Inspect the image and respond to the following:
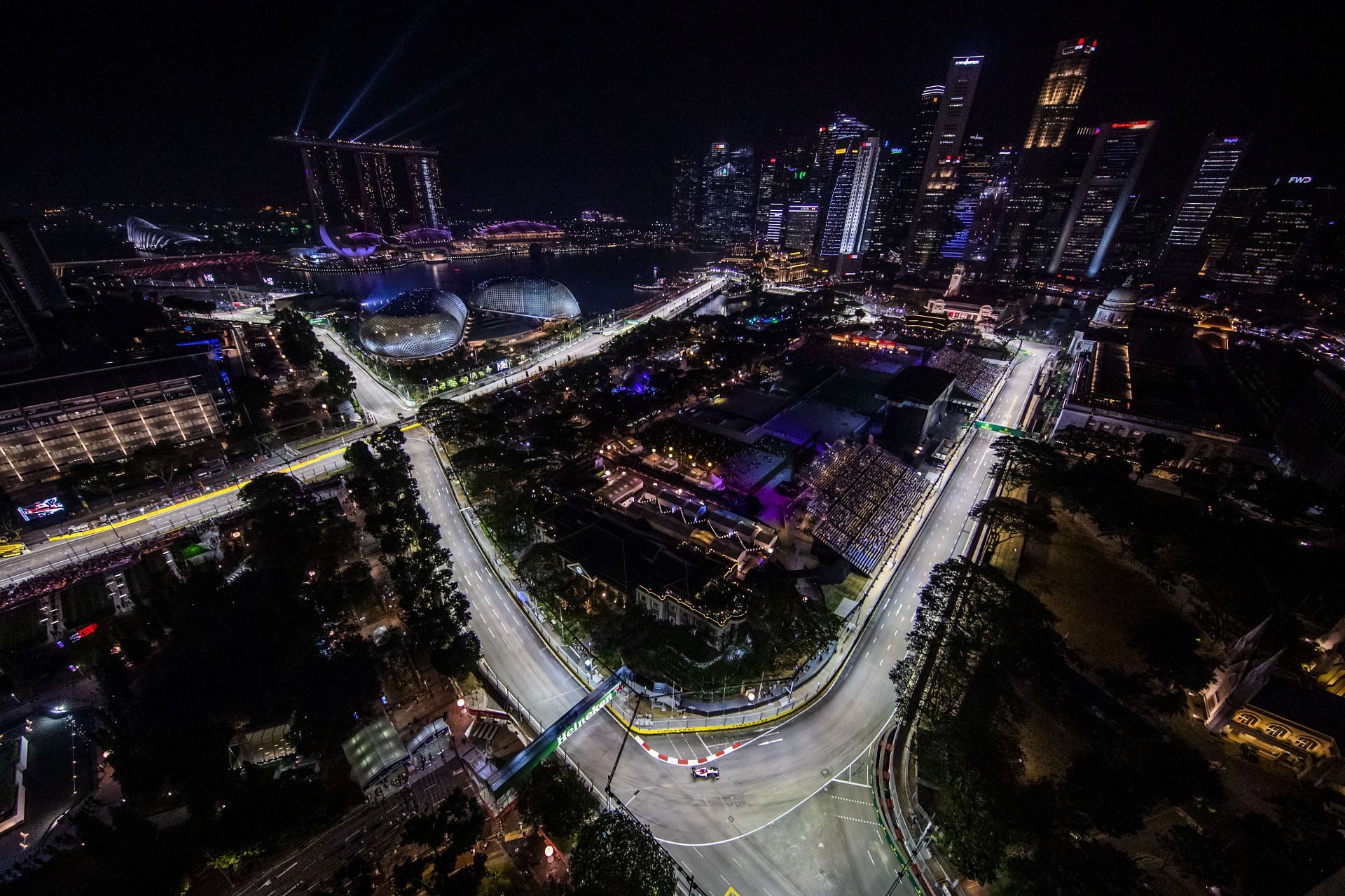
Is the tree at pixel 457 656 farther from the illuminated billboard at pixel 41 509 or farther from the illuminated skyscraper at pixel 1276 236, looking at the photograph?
the illuminated skyscraper at pixel 1276 236

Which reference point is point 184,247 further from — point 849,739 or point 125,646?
point 849,739

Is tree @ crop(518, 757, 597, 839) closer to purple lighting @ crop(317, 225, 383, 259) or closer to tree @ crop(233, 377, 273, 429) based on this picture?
tree @ crop(233, 377, 273, 429)

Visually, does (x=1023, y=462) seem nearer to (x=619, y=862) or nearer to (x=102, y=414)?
(x=619, y=862)

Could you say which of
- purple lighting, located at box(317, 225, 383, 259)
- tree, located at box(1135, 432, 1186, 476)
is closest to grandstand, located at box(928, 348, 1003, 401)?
tree, located at box(1135, 432, 1186, 476)

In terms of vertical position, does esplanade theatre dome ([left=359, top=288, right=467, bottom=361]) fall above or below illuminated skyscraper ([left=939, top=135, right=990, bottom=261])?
below

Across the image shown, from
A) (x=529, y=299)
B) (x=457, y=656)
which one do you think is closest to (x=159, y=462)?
(x=457, y=656)
